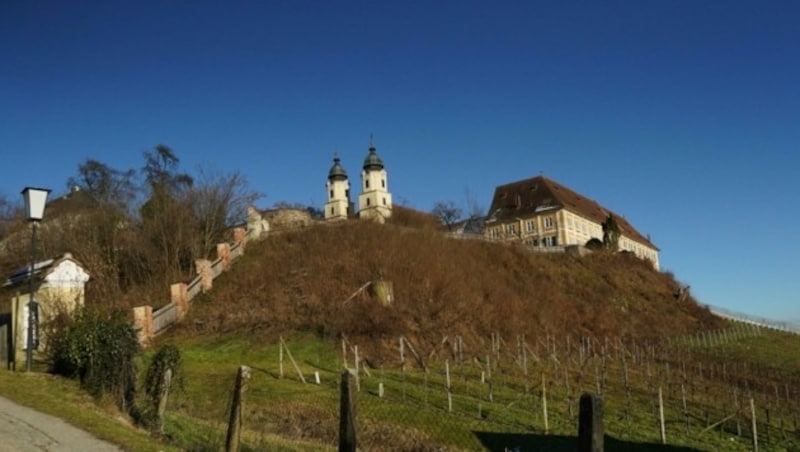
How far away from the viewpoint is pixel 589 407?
14.7 ft

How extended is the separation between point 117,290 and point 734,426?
28508mm

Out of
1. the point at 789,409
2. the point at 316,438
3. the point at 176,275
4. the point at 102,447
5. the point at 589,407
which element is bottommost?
the point at 789,409

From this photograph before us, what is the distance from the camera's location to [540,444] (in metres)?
15.3

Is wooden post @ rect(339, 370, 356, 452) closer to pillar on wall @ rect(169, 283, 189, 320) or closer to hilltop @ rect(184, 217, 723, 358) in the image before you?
hilltop @ rect(184, 217, 723, 358)

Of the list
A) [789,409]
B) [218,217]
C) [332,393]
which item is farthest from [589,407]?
[218,217]

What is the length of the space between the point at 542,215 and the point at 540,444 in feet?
239

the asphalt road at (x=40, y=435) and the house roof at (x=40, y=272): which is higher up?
the house roof at (x=40, y=272)

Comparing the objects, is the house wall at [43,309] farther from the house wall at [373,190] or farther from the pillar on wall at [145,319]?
the house wall at [373,190]

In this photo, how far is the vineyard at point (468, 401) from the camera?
49.1 ft

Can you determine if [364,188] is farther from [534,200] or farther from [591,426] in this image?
[591,426]

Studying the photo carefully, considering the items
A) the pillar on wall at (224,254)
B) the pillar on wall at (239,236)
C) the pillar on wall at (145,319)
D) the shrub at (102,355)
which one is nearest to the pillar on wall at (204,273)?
the pillar on wall at (224,254)

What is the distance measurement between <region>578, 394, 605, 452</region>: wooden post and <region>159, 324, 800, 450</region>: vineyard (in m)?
2.96

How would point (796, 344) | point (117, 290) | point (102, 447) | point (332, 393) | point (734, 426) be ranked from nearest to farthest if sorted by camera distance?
point (102, 447), point (332, 393), point (734, 426), point (117, 290), point (796, 344)

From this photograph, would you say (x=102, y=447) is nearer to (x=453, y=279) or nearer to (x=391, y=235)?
(x=453, y=279)
